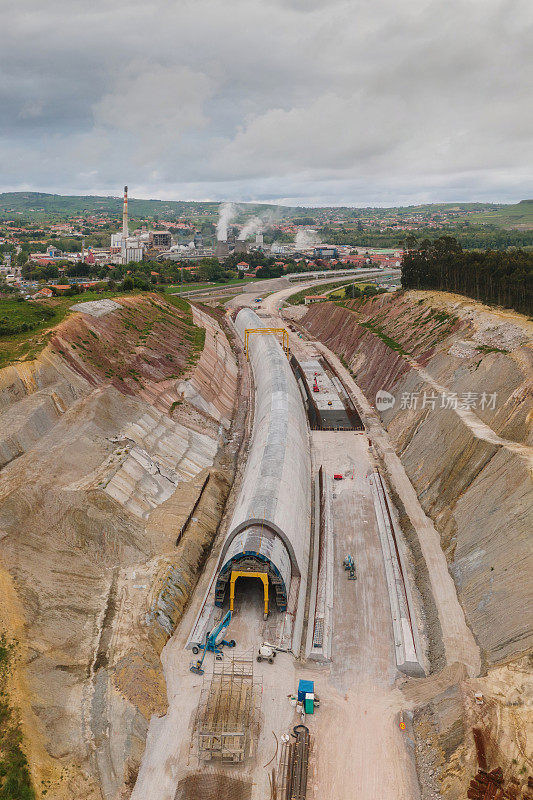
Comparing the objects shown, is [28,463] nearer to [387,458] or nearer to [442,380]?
[387,458]

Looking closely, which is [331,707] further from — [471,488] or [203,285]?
[203,285]

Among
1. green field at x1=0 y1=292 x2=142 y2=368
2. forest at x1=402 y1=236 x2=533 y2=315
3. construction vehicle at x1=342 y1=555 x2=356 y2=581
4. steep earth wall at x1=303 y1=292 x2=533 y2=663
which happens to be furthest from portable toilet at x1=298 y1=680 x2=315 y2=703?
forest at x1=402 y1=236 x2=533 y2=315

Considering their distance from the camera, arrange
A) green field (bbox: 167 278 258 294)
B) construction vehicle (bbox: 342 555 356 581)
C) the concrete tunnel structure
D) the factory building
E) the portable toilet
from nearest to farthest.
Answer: the portable toilet → the concrete tunnel structure → construction vehicle (bbox: 342 555 356 581) → green field (bbox: 167 278 258 294) → the factory building

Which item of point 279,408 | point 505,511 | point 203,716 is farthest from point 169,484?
point 505,511

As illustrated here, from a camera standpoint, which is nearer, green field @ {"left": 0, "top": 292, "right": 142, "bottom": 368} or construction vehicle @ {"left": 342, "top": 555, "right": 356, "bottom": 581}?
construction vehicle @ {"left": 342, "top": 555, "right": 356, "bottom": 581}

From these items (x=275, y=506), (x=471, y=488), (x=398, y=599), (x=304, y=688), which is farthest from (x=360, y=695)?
(x=471, y=488)

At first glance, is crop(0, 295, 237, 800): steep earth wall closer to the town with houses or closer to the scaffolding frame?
the scaffolding frame

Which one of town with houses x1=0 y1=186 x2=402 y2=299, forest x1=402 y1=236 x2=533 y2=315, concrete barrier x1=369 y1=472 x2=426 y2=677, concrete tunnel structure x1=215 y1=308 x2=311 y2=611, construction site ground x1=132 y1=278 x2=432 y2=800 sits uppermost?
town with houses x1=0 y1=186 x2=402 y2=299
